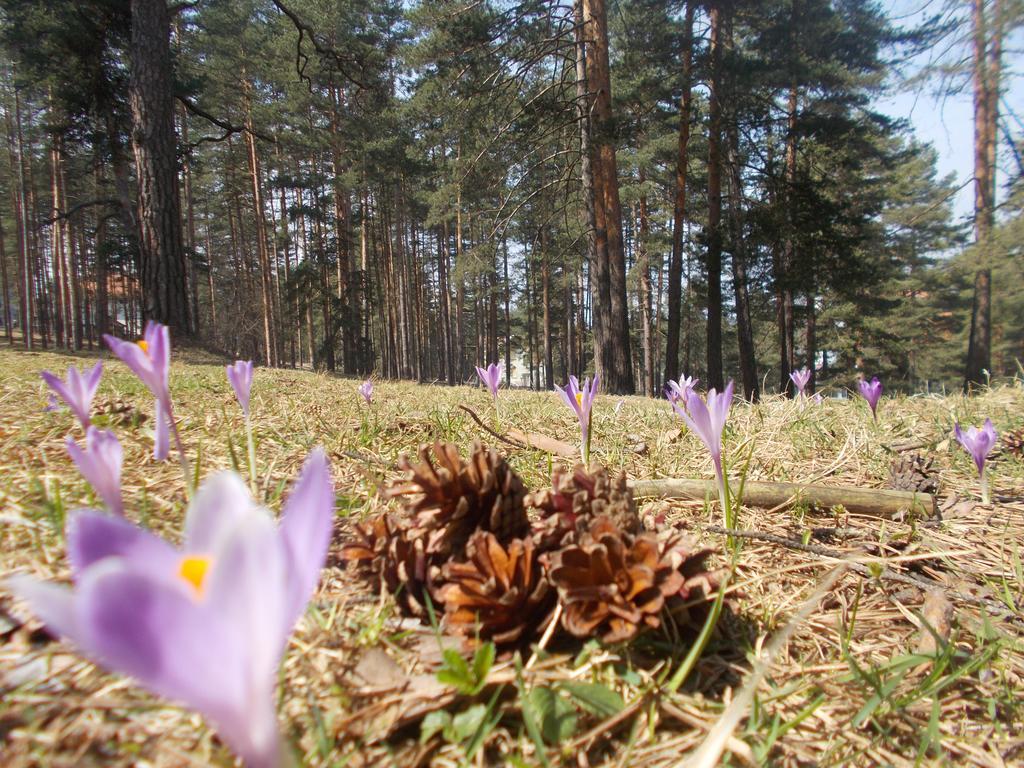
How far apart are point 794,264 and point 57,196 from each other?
28.9m

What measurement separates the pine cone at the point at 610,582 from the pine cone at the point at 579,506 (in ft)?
0.28

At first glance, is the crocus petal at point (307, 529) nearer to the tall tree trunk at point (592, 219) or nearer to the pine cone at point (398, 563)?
the pine cone at point (398, 563)

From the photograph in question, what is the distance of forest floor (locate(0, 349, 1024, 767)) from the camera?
0.69m

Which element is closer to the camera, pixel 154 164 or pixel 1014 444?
pixel 1014 444

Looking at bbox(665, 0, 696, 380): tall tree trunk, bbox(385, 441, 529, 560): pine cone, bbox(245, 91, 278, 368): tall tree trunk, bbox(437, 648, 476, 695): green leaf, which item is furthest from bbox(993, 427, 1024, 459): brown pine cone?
bbox(245, 91, 278, 368): tall tree trunk

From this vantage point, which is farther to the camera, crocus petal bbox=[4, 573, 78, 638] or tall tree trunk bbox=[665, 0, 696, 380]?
tall tree trunk bbox=[665, 0, 696, 380]

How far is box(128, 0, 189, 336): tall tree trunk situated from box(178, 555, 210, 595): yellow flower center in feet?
25.5

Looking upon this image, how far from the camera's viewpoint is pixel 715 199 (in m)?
12.8

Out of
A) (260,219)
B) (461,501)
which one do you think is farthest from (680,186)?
(260,219)

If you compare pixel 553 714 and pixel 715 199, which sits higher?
pixel 715 199

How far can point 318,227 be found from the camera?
2402 cm

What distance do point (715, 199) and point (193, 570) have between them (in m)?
14.3

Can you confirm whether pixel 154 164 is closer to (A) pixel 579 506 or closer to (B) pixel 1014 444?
(A) pixel 579 506

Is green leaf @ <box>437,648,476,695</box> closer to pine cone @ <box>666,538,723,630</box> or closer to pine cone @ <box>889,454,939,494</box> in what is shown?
pine cone @ <box>666,538,723,630</box>
